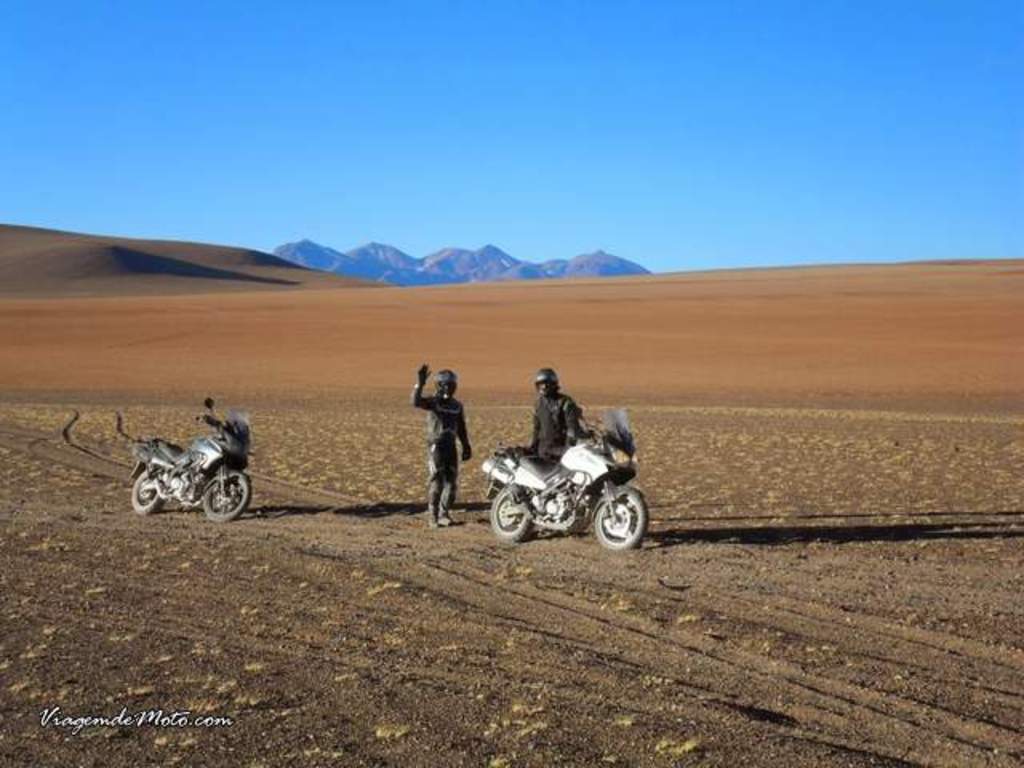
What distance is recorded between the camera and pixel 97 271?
16225 cm

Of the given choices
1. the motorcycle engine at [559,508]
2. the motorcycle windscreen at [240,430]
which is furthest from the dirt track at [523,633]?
the motorcycle windscreen at [240,430]

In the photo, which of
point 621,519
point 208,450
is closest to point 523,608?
point 621,519

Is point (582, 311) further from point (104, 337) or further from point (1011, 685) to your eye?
point (1011, 685)

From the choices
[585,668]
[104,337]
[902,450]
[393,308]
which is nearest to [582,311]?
[393,308]

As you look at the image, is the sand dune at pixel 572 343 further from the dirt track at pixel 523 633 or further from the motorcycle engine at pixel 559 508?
the motorcycle engine at pixel 559 508

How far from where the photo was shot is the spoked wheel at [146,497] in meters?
13.5

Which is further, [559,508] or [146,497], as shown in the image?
[146,497]

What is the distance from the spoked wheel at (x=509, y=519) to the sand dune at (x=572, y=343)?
23305 mm

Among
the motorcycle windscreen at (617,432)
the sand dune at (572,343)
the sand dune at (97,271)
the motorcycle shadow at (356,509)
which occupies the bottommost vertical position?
the motorcycle shadow at (356,509)

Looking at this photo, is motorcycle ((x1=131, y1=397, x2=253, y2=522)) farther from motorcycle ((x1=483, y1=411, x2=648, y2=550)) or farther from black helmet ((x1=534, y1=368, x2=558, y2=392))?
black helmet ((x1=534, y1=368, x2=558, y2=392))

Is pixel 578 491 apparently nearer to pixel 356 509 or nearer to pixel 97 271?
pixel 356 509

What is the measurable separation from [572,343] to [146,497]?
143ft

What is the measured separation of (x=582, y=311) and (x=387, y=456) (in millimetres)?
55139

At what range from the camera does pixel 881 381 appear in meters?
40.0
